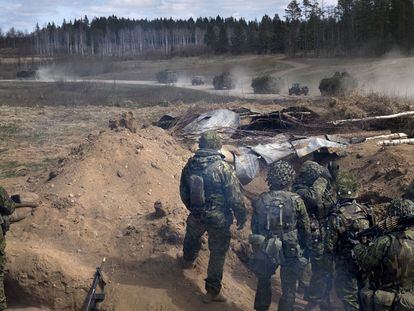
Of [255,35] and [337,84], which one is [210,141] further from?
[255,35]

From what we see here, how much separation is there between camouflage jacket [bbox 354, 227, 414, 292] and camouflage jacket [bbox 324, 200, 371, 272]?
1.18 m

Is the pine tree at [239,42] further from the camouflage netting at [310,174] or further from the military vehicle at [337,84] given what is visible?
the camouflage netting at [310,174]

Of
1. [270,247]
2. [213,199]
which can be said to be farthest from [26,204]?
[270,247]

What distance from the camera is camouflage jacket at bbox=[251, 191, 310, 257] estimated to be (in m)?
5.50

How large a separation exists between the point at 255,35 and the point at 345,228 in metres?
65.3

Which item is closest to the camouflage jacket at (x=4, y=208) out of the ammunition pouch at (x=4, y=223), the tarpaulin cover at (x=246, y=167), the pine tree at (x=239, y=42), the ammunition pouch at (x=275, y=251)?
the ammunition pouch at (x=4, y=223)

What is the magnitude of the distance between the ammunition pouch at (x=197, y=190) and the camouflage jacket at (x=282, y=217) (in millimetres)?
696

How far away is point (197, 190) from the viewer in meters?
5.98

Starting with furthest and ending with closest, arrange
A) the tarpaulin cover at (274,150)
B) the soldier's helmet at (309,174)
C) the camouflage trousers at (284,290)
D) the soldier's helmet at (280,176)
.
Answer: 1. the tarpaulin cover at (274,150)
2. the soldier's helmet at (309,174)
3. the camouflage trousers at (284,290)
4. the soldier's helmet at (280,176)

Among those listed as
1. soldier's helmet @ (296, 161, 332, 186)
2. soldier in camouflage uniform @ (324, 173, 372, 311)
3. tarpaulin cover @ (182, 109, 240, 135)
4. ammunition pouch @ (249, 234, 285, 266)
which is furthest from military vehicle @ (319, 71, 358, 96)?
ammunition pouch @ (249, 234, 285, 266)

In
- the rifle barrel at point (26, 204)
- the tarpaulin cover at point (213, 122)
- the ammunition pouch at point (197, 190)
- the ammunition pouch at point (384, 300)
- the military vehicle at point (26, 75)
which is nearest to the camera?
the ammunition pouch at point (384, 300)

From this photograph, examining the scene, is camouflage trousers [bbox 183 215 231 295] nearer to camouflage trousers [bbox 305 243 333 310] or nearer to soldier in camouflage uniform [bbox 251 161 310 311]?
soldier in camouflage uniform [bbox 251 161 310 311]

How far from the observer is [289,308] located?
19.0 ft

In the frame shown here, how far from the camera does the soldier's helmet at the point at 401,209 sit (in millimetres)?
4293
